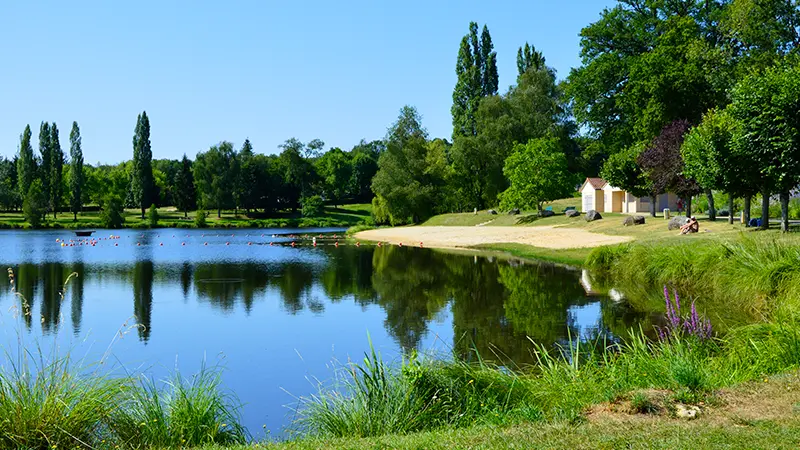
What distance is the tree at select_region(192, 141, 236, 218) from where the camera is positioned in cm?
9812

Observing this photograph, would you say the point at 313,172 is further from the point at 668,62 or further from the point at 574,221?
the point at 668,62

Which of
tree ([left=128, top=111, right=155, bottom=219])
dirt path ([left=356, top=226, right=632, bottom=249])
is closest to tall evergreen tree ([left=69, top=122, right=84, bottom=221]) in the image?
tree ([left=128, top=111, right=155, bottom=219])

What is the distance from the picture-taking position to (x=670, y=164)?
36.6m

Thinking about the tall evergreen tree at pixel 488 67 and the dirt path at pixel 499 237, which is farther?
the tall evergreen tree at pixel 488 67

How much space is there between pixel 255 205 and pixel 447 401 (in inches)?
3809

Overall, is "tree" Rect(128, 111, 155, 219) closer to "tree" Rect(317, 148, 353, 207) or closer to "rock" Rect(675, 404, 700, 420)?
"tree" Rect(317, 148, 353, 207)

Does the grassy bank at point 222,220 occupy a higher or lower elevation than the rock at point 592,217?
lower

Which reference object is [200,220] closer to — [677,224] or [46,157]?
[46,157]

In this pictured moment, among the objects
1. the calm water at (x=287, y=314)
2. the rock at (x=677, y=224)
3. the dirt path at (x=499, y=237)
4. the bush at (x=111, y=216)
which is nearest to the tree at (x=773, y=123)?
the rock at (x=677, y=224)

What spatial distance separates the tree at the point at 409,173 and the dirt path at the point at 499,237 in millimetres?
9416

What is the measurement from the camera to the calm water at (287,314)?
492 inches

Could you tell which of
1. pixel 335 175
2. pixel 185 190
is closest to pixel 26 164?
pixel 185 190

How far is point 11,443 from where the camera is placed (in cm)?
629

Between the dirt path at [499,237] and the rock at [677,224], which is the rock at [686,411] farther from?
the rock at [677,224]
